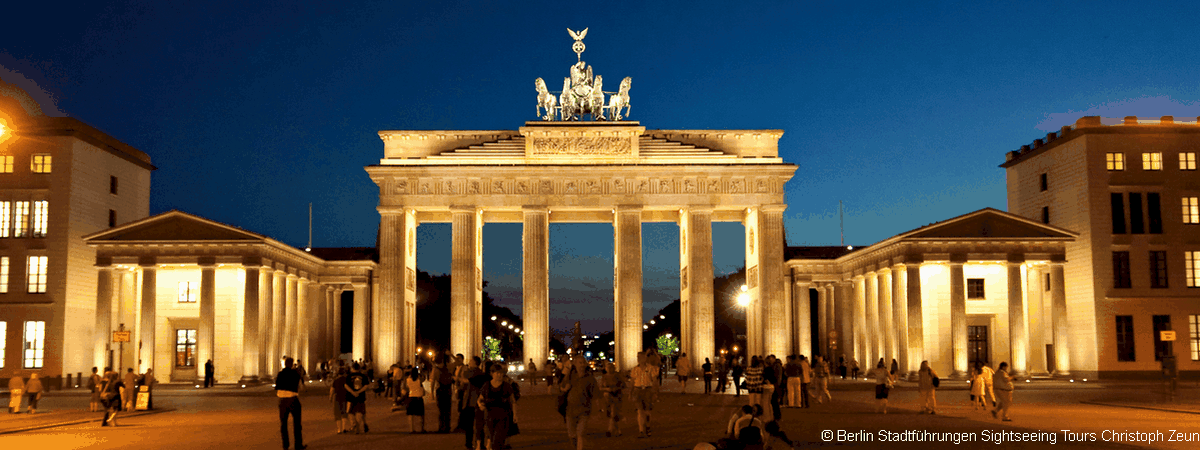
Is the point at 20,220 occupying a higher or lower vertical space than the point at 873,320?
higher

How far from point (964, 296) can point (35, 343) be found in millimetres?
46468

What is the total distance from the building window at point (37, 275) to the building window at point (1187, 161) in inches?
2327

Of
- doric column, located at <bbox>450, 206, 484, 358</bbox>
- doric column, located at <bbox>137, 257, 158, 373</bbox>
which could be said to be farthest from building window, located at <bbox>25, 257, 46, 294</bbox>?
doric column, located at <bbox>450, 206, 484, 358</bbox>

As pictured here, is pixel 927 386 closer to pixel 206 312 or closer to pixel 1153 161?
pixel 1153 161

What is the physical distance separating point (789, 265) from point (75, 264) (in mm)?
41964

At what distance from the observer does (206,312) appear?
1951 inches

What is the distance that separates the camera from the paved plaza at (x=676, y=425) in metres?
20.6

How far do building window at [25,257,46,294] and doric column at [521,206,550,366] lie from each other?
25286mm

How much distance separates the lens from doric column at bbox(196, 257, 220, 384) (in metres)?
49.2

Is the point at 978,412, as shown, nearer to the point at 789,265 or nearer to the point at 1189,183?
the point at 1189,183

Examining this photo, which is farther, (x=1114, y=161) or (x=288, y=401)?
(x=1114, y=161)

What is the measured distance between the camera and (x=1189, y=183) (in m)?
53.1

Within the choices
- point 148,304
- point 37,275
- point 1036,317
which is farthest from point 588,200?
point 37,275

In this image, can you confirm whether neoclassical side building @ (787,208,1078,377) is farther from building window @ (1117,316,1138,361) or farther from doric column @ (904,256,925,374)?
building window @ (1117,316,1138,361)
